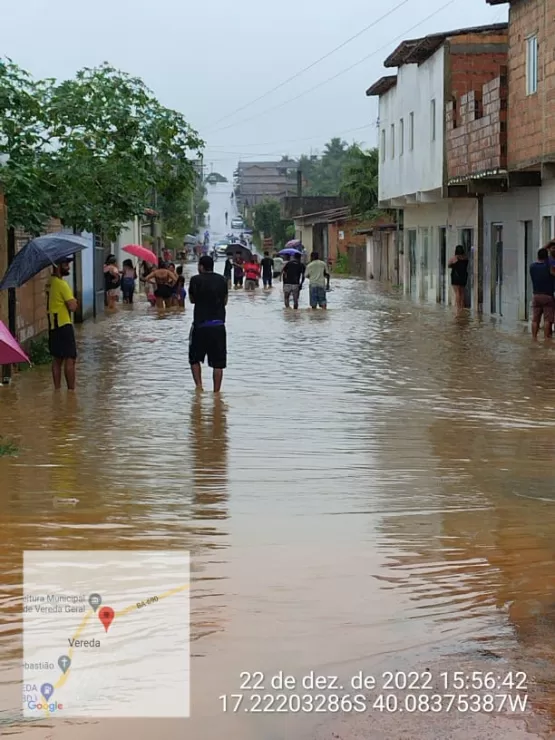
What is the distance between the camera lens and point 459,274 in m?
32.8

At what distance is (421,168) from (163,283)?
25.4 ft

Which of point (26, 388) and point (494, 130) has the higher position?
point (494, 130)

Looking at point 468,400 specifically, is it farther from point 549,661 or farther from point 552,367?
point 549,661

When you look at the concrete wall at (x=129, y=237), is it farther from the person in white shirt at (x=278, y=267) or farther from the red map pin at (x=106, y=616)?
the red map pin at (x=106, y=616)

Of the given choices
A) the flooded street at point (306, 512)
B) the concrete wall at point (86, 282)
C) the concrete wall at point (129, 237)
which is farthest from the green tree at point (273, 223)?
the flooded street at point (306, 512)

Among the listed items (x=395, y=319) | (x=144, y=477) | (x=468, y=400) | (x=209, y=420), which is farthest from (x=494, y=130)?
(x=144, y=477)

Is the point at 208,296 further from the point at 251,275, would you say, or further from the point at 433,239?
the point at 251,275

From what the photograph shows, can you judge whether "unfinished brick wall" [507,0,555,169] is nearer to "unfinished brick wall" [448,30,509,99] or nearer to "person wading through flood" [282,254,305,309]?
"unfinished brick wall" [448,30,509,99]

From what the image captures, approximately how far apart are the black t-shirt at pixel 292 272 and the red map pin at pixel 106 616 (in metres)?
26.8

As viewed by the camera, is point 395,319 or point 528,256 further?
point 395,319

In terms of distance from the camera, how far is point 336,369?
1802 centimetres

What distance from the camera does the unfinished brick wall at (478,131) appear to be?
2627 centimetres

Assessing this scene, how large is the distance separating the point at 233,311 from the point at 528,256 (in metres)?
8.08
